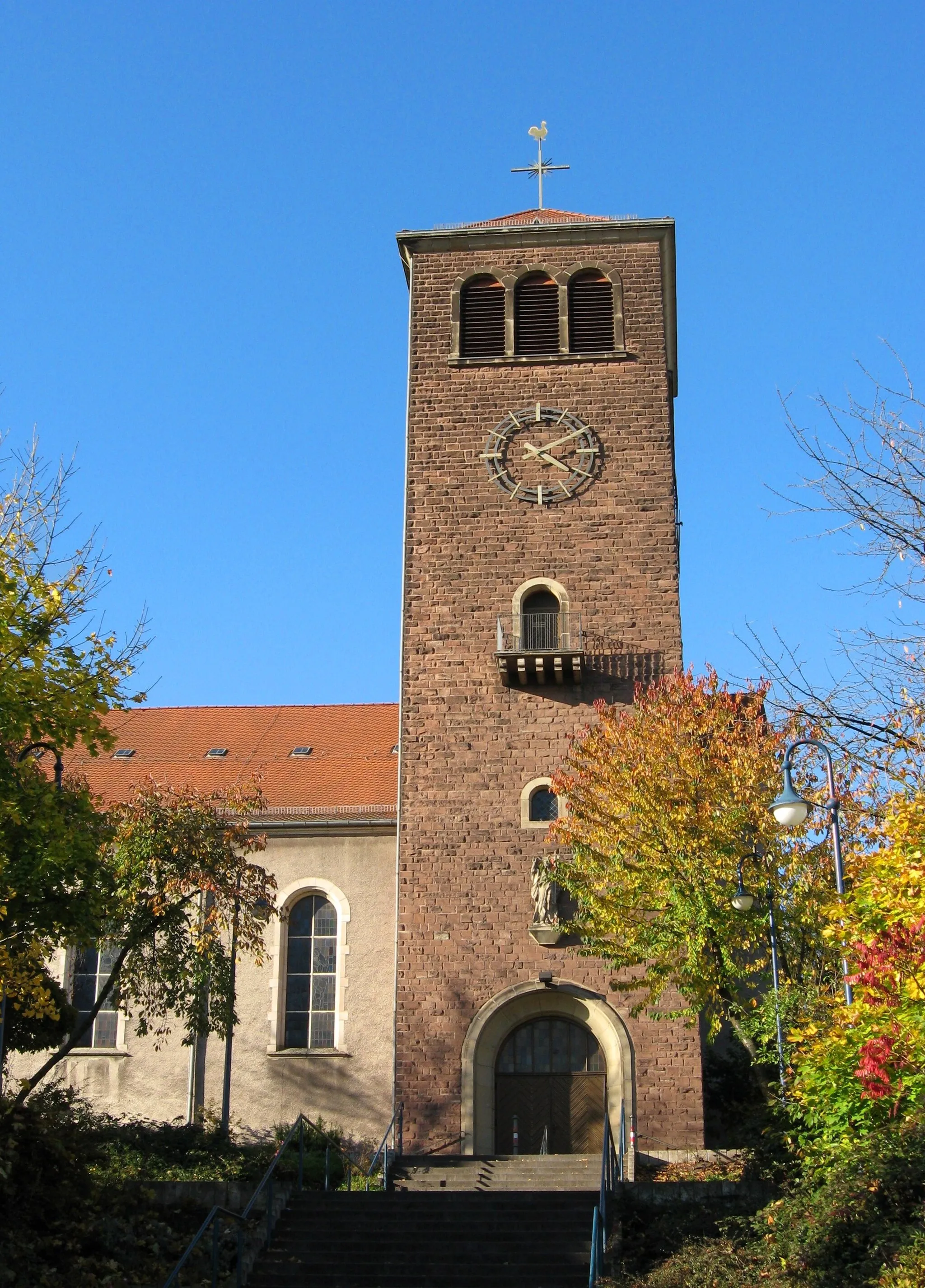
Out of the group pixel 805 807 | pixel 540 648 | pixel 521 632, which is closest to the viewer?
pixel 805 807

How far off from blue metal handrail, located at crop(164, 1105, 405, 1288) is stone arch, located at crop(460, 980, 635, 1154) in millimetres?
1105

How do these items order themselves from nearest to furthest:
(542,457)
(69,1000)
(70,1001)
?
1. (69,1000)
2. (542,457)
3. (70,1001)

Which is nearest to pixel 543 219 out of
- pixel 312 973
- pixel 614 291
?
pixel 614 291

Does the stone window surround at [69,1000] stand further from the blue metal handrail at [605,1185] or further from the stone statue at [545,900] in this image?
the blue metal handrail at [605,1185]

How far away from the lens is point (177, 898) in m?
21.1

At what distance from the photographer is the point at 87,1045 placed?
2623cm

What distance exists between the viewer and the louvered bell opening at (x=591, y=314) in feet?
86.5

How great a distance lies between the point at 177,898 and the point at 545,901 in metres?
5.55

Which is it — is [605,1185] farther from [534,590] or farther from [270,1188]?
[534,590]

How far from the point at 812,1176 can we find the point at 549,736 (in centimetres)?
913

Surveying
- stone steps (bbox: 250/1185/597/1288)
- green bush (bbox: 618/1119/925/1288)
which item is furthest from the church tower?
green bush (bbox: 618/1119/925/1288)

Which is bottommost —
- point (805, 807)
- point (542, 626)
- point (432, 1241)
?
point (432, 1241)

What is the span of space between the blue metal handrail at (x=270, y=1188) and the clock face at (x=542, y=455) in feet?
34.3

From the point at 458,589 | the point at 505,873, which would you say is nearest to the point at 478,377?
the point at 458,589
